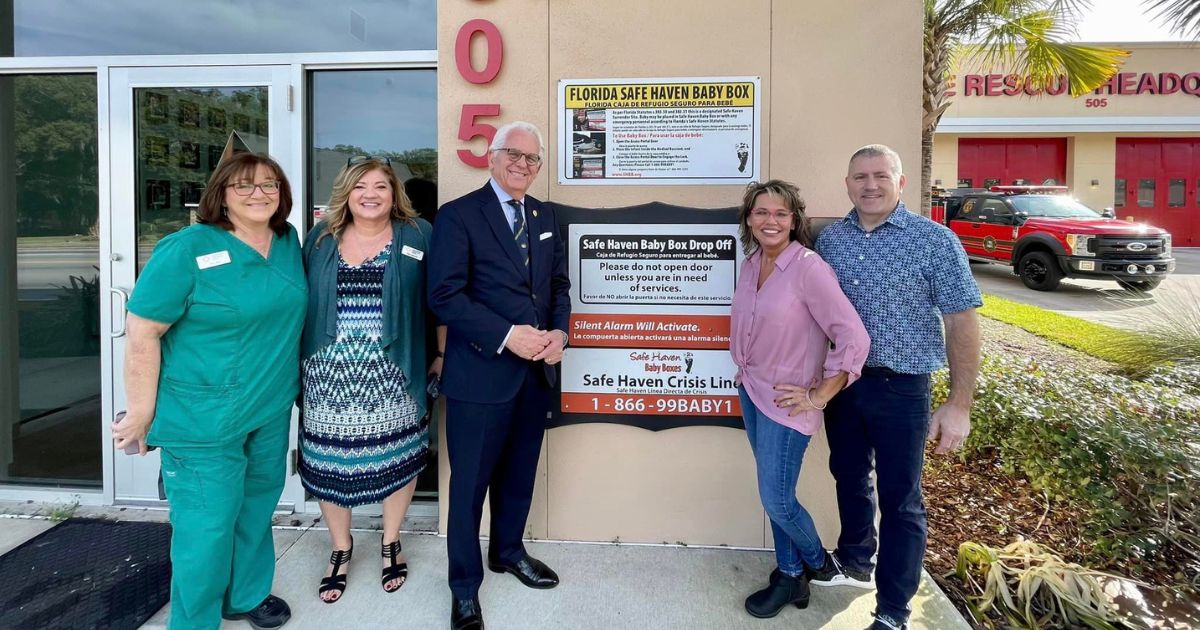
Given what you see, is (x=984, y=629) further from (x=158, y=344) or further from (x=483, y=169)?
(x=158, y=344)

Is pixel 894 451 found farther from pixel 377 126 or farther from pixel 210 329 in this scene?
pixel 377 126

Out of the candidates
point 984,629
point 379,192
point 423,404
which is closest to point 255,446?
point 423,404

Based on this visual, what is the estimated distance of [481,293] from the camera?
8.83 ft

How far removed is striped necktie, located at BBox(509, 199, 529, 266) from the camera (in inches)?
108

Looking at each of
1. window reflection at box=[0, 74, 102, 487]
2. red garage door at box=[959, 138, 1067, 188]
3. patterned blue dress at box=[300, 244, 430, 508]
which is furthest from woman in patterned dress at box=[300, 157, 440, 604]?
red garage door at box=[959, 138, 1067, 188]

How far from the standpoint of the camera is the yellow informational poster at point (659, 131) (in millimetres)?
3256

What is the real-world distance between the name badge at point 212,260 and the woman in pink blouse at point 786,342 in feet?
6.52

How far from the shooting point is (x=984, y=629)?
2801 mm

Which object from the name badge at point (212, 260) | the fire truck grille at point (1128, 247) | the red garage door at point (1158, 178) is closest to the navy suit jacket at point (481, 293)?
the name badge at point (212, 260)

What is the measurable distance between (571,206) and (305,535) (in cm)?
229

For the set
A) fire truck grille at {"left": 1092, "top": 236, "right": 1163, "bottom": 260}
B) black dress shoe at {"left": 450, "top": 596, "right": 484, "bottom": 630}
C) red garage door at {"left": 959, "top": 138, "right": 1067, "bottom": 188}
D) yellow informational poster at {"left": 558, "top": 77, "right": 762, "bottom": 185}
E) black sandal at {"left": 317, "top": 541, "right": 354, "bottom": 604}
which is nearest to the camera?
black dress shoe at {"left": 450, "top": 596, "right": 484, "bottom": 630}

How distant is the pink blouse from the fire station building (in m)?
21.5

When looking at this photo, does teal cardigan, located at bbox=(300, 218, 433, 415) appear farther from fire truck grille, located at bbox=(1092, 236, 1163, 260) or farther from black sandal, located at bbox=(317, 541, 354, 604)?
fire truck grille, located at bbox=(1092, 236, 1163, 260)

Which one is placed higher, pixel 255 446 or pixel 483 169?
pixel 483 169
